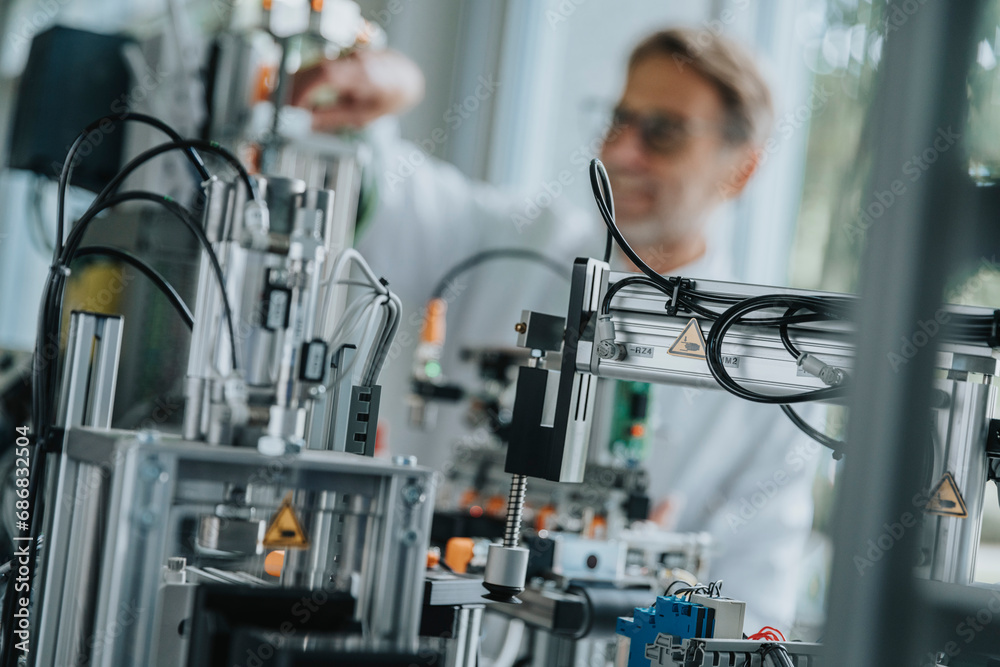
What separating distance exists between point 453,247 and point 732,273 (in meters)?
0.81

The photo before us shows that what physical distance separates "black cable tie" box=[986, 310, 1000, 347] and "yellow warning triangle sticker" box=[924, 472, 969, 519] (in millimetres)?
125

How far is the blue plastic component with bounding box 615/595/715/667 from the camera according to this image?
0.96 meters

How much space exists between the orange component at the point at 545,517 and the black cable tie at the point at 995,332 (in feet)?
2.94

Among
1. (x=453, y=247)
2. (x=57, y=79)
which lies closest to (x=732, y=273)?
(x=453, y=247)

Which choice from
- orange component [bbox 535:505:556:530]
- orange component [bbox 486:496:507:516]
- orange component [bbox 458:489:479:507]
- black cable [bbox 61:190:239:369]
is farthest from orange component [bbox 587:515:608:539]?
black cable [bbox 61:190:239:369]

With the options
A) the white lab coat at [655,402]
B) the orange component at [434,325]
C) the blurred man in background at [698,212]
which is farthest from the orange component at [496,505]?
the blurred man in background at [698,212]

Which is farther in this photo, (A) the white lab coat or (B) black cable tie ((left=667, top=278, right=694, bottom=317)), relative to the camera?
(A) the white lab coat

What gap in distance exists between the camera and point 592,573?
1405 millimetres

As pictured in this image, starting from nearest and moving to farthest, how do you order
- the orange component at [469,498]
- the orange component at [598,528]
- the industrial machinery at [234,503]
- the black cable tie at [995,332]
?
the industrial machinery at [234,503]
the black cable tie at [995,332]
the orange component at [598,528]
the orange component at [469,498]

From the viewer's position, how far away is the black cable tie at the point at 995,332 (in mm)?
871

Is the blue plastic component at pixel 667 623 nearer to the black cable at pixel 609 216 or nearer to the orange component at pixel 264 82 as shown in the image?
the black cable at pixel 609 216

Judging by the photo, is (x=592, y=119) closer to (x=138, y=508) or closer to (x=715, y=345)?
(x=715, y=345)

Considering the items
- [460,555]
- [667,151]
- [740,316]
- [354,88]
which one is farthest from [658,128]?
[740,316]

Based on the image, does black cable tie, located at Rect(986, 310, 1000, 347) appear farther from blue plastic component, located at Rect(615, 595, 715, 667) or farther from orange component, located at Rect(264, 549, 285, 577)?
orange component, located at Rect(264, 549, 285, 577)
